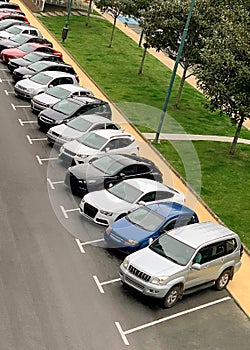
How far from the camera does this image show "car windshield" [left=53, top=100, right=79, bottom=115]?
29.0 meters

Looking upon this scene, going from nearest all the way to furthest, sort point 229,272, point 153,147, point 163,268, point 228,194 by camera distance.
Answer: point 163,268 → point 229,272 → point 228,194 → point 153,147

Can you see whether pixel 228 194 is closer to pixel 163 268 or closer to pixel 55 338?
pixel 163 268

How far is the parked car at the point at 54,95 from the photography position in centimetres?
3006

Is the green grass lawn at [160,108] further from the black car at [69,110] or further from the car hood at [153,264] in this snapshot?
the car hood at [153,264]

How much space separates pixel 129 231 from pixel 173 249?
181cm

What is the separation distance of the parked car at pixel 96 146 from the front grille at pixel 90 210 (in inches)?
153

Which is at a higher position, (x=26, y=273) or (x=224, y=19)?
(x=224, y=19)

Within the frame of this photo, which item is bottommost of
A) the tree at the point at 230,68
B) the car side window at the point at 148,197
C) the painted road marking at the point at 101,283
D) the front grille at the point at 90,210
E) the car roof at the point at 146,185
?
the painted road marking at the point at 101,283

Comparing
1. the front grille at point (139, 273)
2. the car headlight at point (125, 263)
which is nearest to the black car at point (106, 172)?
the car headlight at point (125, 263)

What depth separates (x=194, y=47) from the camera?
110 feet

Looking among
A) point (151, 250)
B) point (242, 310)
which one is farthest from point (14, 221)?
point (242, 310)

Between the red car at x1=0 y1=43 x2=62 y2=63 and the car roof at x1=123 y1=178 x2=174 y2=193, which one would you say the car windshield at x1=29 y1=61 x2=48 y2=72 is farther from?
the car roof at x1=123 y1=178 x2=174 y2=193

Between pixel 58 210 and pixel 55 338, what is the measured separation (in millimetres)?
6932

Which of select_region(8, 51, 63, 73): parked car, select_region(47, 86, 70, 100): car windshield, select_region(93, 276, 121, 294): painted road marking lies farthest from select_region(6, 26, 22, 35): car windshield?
select_region(93, 276, 121, 294): painted road marking
